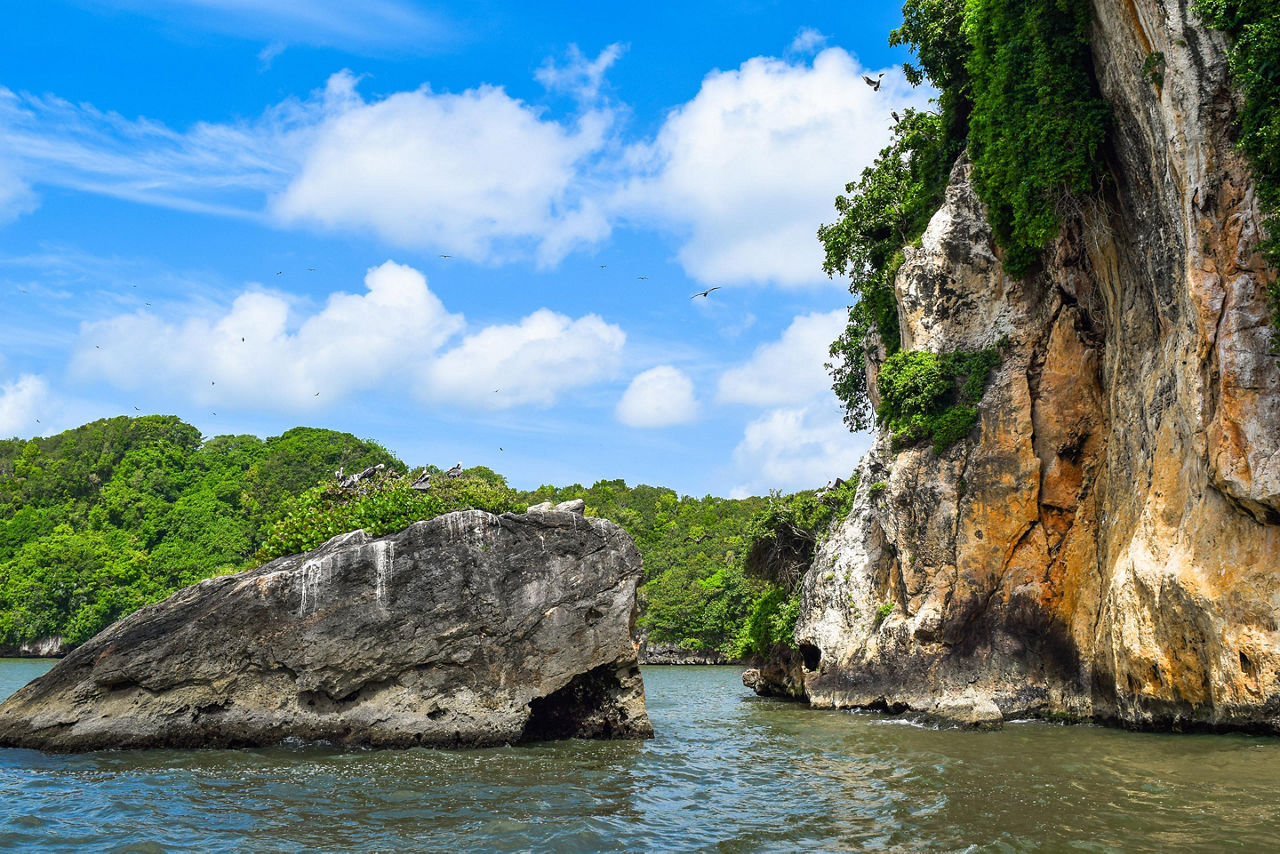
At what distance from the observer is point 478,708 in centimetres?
1547

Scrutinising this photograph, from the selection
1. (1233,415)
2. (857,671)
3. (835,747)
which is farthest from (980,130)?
(835,747)

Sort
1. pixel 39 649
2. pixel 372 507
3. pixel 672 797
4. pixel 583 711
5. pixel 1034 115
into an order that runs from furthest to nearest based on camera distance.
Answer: pixel 39 649 < pixel 1034 115 < pixel 372 507 < pixel 583 711 < pixel 672 797

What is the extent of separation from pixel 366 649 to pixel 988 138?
17875mm

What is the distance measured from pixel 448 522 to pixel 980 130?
16.2m

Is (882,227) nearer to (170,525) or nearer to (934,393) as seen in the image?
(934,393)

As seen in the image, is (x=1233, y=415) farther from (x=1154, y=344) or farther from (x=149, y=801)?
(x=149, y=801)

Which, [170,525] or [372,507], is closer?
[372,507]

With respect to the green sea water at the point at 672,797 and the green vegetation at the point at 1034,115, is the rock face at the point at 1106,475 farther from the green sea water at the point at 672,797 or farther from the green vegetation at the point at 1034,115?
the green sea water at the point at 672,797

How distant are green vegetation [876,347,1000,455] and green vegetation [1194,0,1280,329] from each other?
7815 millimetres

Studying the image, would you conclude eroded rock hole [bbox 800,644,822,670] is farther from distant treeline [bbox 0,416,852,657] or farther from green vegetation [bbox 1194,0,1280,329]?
distant treeline [bbox 0,416,852,657]

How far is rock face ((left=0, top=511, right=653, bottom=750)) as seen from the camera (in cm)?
1461

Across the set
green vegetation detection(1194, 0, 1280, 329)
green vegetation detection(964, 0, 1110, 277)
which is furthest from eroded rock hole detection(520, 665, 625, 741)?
green vegetation detection(964, 0, 1110, 277)

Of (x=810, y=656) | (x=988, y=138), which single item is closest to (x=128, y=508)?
(x=810, y=656)

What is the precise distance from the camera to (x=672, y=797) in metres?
11.5
